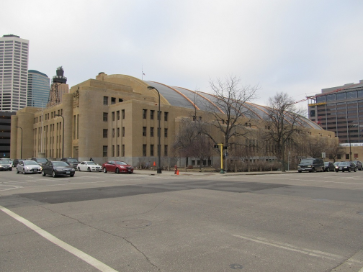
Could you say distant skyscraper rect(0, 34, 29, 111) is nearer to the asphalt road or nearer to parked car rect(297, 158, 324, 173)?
parked car rect(297, 158, 324, 173)

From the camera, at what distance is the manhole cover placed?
7.04m

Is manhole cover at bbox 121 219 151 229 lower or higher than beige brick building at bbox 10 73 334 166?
lower

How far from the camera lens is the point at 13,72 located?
589 feet

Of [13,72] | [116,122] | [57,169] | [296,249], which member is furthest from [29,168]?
[13,72]

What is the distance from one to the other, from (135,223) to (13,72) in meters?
207

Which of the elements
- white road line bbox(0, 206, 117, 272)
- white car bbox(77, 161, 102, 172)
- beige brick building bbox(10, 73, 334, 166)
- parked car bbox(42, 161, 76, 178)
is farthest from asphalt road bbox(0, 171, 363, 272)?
beige brick building bbox(10, 73, 334, 166)

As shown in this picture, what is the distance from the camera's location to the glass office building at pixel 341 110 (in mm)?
152500

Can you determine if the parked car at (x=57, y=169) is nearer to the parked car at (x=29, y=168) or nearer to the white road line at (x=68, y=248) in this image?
the parked car at (x=29, y=168)

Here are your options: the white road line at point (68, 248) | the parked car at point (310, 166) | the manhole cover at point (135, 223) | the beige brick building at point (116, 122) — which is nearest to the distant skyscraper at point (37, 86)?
the beige brick building at point (116, 122)

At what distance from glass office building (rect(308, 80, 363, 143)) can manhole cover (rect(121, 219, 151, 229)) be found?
164m

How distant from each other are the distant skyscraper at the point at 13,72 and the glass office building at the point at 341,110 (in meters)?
180

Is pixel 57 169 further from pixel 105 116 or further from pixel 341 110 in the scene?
pixel 341 110

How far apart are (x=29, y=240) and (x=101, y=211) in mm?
2975

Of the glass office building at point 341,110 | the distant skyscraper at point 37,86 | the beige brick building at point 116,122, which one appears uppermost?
the distant skyscraper at point 37,86
